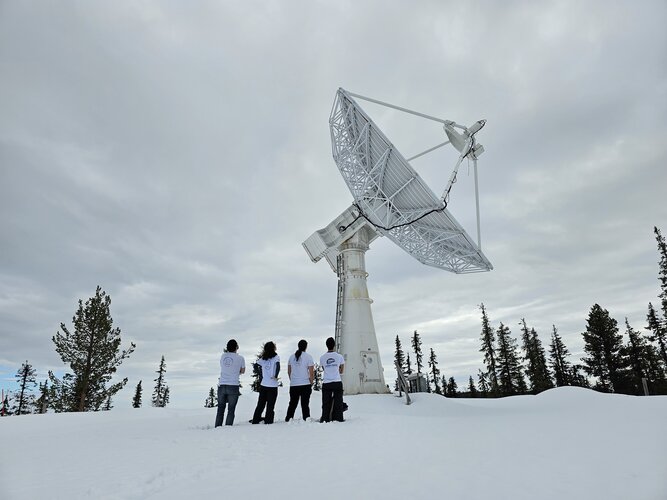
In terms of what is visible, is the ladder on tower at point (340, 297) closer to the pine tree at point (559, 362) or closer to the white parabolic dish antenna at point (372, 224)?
the white parabolic dish antenna at point (372, 224)

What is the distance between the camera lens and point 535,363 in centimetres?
5578

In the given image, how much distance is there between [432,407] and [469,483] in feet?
51.8

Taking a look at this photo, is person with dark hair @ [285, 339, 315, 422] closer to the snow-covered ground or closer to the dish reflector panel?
the snow-covered ground

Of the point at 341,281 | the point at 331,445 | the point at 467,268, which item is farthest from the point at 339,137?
the point at 331,445

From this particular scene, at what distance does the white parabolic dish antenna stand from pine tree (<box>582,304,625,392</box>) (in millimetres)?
29888

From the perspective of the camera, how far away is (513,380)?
5266cm

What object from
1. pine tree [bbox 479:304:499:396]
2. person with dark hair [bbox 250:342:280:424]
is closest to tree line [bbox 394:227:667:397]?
pine tree [bbox 479:304:499:396]

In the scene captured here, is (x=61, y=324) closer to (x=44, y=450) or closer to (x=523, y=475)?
(x=44, y=450)

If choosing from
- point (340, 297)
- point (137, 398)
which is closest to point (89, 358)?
point (340, 297)

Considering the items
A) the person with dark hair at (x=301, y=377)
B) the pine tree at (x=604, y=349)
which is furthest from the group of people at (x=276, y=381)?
the pine tree at (x=604, y=349)

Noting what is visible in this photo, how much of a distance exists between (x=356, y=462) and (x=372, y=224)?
703 inches

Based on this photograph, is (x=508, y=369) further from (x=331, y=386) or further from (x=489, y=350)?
(x=331, y=386)

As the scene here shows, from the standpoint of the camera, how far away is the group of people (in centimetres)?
919

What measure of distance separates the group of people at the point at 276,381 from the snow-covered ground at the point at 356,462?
49.1 inches
